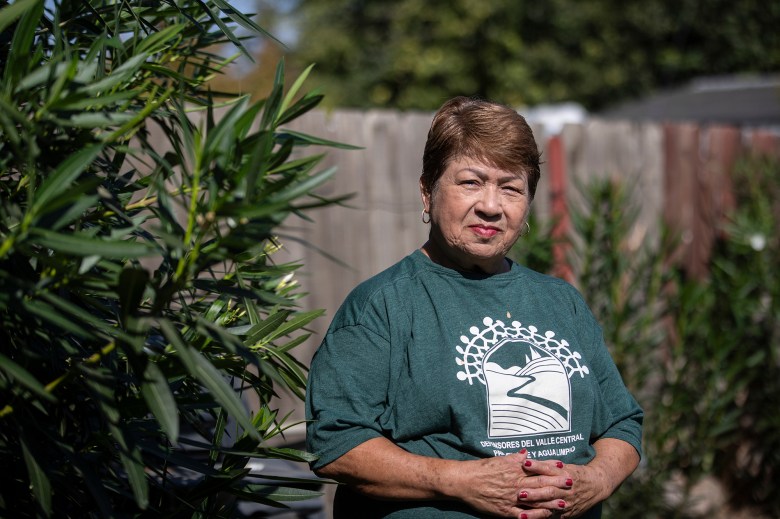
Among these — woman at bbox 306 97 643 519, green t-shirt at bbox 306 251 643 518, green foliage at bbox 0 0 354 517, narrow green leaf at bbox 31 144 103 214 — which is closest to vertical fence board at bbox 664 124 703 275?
woman at bbox 306 97 643 519

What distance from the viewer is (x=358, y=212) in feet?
15.5

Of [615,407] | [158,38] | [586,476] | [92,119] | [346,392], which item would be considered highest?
[158,38]

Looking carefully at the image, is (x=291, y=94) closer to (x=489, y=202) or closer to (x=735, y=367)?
(x=489, y=202)

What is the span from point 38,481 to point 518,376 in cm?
107

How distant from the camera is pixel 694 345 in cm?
518

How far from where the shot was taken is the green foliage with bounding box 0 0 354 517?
4.58 ft

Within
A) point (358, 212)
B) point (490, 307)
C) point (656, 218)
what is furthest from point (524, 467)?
point (656, 218)

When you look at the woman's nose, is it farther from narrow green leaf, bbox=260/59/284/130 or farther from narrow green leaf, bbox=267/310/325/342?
narrow green leaf, bbox=260/59/284/130

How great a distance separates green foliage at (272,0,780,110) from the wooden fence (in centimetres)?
835

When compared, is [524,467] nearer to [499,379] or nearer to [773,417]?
[499,379]

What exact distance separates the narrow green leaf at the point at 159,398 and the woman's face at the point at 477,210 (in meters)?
0.94

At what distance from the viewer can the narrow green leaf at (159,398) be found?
1384 mm

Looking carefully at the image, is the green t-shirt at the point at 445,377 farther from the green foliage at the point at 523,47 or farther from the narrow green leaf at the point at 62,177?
the green foliage at the point at 523,47

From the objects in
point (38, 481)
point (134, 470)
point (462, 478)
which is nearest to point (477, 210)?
point (462, 478)
